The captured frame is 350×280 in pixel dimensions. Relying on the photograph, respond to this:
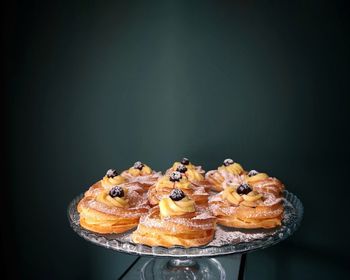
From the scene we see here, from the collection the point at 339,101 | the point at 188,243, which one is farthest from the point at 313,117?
the point at 188,243

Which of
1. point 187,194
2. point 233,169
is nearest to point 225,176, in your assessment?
point 233,169

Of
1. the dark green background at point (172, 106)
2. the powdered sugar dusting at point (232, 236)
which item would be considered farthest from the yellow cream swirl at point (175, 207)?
the dark green background at point (172, 106)

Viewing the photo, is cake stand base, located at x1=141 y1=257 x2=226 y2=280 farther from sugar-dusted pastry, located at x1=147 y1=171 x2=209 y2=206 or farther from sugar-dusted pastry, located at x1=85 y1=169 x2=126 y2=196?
sugar-dusted pastry, located at x1=85 y1=169 x2=126 y2=196

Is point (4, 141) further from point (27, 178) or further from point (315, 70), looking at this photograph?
point (315, 70)

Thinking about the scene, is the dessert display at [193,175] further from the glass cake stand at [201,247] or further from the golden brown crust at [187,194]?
the glass cake stand at [201,247]

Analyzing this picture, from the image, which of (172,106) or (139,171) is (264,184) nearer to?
(139,171)

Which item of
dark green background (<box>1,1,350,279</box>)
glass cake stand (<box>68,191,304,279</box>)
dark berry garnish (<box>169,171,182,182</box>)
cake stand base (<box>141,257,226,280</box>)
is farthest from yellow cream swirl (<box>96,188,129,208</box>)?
dark green background (<box>1,1,350,279</box>)

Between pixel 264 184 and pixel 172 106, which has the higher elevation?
pixel 172 106
